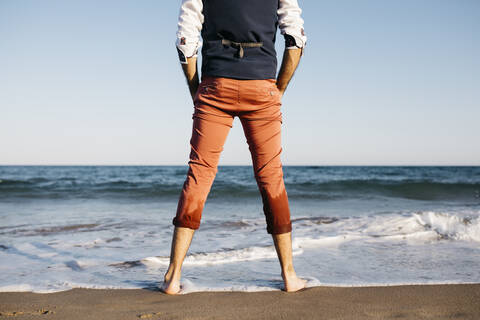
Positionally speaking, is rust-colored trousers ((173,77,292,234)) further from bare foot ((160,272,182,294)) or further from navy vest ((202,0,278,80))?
bare foot ((160,272,182,294))

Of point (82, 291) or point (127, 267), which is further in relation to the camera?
point (127, 267)

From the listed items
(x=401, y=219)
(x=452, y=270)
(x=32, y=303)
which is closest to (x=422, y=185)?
(x=401, y=219)

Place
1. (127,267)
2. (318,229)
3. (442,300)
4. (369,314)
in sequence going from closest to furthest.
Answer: (369,314) < (442,300) < (127,267) < (318,229)

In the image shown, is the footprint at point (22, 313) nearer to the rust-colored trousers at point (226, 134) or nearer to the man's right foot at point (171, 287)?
the man's right foot at point (171, 287)

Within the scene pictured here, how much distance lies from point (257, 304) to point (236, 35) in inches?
57.2

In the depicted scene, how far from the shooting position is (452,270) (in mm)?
2627

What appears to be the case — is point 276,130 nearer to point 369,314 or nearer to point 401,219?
point 369,314

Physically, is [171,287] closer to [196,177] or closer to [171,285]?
[171,285]

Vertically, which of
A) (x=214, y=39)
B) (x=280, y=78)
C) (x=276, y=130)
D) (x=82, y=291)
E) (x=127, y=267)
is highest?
(x=214, y=39)

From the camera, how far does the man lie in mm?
2047

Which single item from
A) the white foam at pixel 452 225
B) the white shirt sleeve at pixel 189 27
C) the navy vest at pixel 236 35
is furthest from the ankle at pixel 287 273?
the white foam at pixel 452 225

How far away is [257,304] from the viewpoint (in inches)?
74.5

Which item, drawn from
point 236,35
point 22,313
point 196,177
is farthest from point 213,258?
point 236,35

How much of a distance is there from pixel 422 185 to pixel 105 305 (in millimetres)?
14575
